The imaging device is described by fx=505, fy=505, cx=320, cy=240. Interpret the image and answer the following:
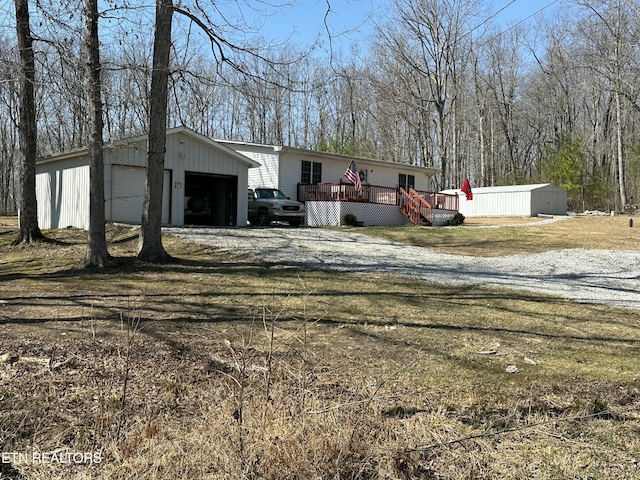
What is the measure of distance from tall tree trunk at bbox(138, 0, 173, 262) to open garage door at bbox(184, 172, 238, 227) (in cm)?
842

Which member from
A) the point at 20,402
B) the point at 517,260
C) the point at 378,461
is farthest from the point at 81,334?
the point at 517,260

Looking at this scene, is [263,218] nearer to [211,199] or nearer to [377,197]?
[211,199]

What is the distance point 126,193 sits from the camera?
53.4ft

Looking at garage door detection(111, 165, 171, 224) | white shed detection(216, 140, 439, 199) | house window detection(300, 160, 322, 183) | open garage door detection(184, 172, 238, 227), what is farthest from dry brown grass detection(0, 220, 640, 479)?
house window detection(300, 160, 322, 183)

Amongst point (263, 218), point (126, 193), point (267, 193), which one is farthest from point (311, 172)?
point (126, 193)

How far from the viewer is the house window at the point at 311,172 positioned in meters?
24.2

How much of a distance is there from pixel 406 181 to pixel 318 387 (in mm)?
26115

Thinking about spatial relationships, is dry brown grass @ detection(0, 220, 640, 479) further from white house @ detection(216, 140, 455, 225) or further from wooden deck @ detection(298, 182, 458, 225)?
wooden deck @ detection(298, 182, 458, 225)

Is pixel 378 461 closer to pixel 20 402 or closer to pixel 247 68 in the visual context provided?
pixel 20 402

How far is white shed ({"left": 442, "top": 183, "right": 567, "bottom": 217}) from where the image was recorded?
3048 centimetres

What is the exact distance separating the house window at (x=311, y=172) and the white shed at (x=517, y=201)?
13.0m

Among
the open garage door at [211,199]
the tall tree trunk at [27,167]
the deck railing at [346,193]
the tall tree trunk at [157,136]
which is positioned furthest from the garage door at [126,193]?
the deck railing at [346,193]

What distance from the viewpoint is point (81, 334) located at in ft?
16.1

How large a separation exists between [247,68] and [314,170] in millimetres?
14265
